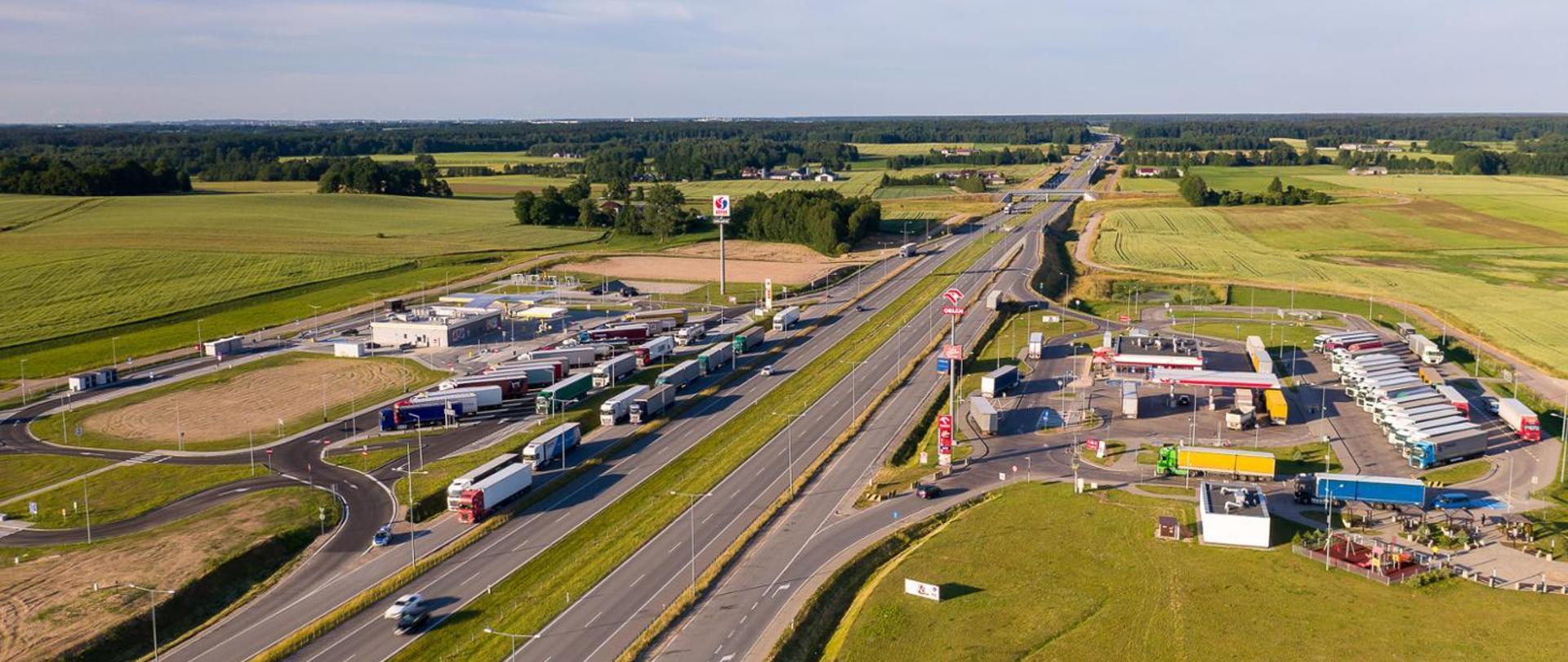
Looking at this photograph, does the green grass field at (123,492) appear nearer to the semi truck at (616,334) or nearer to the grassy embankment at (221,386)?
the grassy embankment at (221,386)

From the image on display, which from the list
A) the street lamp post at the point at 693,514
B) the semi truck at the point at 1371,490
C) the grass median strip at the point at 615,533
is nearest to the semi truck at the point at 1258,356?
the semi truck at the point at 1371,490

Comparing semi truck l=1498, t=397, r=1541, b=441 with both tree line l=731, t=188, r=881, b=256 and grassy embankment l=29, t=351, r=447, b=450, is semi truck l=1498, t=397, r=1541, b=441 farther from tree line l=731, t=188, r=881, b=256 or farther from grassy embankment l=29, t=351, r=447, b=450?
tree line l=731, t=188, r=881, b=256

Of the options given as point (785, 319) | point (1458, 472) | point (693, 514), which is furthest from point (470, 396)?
point (1458, 472)

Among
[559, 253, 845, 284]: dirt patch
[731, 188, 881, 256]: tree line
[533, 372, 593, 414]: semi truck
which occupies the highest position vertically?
[731, 188, 881, 256]: tree line

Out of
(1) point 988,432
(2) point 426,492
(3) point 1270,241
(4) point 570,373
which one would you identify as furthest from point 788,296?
(3) point 1270,241

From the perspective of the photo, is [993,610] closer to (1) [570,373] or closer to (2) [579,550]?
(2) [579,550]

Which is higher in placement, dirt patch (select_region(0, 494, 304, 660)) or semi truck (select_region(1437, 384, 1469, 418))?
semi truck (select_region(1437, 384, 1469, 418))

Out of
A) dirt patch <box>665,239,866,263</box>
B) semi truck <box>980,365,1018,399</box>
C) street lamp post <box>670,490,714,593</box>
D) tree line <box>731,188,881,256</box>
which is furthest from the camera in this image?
tree line <box>731,188,881,256</box>

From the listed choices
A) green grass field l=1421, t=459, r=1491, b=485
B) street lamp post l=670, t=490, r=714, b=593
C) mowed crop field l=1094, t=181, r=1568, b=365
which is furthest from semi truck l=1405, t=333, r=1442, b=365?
street lamp post l=670, t=490, r=714, b=593
